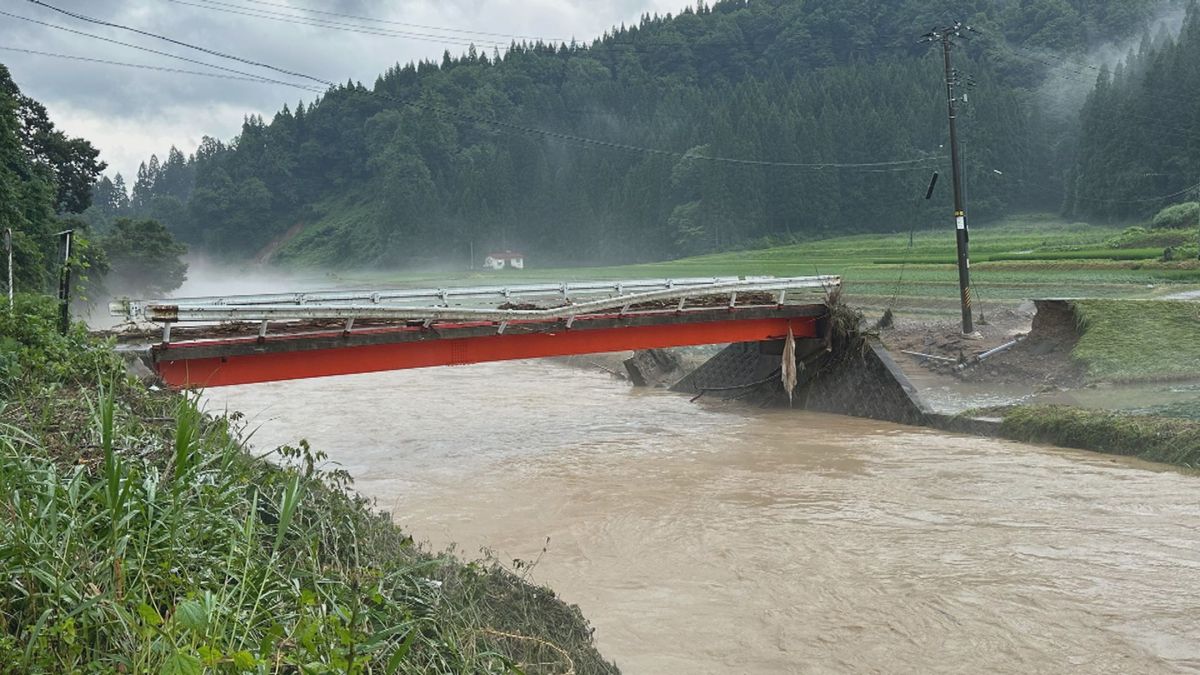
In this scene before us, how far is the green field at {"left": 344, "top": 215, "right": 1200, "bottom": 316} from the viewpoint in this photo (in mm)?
32656

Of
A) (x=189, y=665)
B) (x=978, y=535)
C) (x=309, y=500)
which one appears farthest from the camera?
(x=978, y=535)

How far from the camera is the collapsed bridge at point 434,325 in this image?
51.1 ft

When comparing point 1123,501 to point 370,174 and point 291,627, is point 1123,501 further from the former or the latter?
point 370,174

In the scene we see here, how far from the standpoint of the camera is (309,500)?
6695mm

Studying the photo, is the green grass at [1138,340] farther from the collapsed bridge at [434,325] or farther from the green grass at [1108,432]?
the collapsed bridge at [434,325]

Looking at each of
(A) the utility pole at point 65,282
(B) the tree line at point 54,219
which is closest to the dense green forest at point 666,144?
(B) the tree line at point 54,219

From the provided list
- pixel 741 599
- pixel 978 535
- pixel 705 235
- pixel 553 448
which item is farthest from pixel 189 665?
pixel 705 235

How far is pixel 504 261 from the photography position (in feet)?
351

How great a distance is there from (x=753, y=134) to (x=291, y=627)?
281ft

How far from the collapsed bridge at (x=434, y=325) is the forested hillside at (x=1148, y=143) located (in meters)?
53.0

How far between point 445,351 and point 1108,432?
10.9m

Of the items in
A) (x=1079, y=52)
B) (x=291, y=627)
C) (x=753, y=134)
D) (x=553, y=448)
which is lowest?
(x=553, y=448)

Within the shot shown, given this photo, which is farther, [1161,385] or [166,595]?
[1161,385]

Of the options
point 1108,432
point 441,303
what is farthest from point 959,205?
point 441,303
